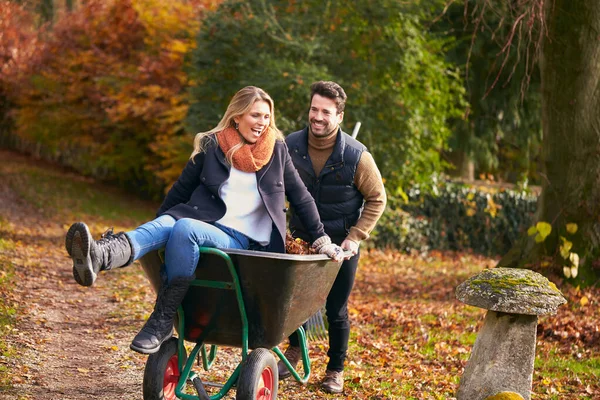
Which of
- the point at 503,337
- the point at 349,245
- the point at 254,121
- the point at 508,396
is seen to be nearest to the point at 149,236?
the point at 254,121

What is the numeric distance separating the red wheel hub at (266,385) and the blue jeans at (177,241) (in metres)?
0.69

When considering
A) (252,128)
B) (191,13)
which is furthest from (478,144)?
(252,128)

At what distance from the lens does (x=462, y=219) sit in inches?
597

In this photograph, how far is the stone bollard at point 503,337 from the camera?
4766 mm

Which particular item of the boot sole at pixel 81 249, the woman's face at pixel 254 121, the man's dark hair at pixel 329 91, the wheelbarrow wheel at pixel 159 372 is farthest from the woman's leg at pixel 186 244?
the man's dark hair at pixel 329 91

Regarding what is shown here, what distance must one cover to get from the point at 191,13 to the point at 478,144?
630 cm

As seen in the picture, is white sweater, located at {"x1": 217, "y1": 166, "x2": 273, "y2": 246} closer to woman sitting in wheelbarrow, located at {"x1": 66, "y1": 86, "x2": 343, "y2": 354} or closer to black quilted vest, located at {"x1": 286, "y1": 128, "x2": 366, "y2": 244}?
woman sitting in wheelbarrow, located at {"x1": 66, "y1": 86, "x2": 343, "y2": 354}

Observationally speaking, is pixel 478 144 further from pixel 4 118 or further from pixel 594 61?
pixel 4 118

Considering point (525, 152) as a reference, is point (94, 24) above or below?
above

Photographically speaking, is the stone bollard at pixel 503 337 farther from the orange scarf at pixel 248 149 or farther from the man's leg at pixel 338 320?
the orange scarf at pixel 248 149

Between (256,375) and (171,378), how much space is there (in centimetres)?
53

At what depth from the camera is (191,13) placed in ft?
53.4

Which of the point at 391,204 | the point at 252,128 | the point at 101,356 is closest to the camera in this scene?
the point at 252,128

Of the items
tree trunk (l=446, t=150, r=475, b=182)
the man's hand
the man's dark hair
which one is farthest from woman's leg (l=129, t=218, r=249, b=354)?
tree trunk (l=446, t=150, r=475, b=182)
